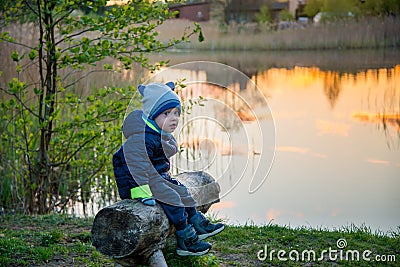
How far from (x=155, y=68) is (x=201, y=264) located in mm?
2601

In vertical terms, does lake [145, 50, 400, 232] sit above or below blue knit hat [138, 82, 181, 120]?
below

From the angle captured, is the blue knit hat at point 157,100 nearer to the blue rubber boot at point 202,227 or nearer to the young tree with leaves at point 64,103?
the blue rubber boot at point 202,227

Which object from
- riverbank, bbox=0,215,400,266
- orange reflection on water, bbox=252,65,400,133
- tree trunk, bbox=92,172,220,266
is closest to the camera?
tree trunk, bbox=92,172,220,266

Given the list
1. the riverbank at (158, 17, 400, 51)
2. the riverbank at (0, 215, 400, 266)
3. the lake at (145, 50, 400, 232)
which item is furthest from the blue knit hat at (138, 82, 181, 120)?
the riverbank at (158, 17, 400, 51)

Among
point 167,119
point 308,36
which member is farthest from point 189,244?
point 308,36

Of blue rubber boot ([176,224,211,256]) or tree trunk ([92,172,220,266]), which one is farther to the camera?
blue rubber boot ([176,224,211,256])

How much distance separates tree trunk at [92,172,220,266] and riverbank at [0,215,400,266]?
1.62ft

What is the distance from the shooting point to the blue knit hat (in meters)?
4.23

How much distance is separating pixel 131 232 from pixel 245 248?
169 centimetres

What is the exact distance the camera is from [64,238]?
18.9ft

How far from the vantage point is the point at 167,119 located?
14.0 feet

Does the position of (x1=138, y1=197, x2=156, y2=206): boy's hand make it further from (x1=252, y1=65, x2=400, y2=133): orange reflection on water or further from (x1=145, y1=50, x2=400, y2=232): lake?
(x1=252, y1=65, x2=400, y2=133): orange reflection on water

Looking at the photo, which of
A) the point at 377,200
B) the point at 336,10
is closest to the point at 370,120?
the point at 377,200

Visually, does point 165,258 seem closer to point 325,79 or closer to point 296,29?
point 325,79
